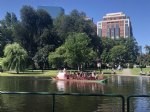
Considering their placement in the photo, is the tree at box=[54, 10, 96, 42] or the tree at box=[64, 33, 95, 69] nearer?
the tree at box=[64, 33, 95, 69]

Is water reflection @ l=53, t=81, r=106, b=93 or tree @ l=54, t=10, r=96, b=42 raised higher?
tree @ l=54, t=10, r=96, b=42

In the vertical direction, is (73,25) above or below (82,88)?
above

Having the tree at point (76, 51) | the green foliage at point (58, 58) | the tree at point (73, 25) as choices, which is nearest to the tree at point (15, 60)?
the tree at point (76, 51)

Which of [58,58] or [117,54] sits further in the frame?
[117,54]

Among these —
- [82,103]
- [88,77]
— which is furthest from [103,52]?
[82,103]

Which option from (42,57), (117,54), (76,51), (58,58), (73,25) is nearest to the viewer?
(76,51)

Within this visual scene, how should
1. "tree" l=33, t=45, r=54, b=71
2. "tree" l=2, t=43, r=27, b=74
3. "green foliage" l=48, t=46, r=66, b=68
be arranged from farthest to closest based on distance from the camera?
"tree" l=33, t=45, r=54, b=71, "green foliage" l=48, t=46, r=66, b=68, "tree" l=2, t=43, r=27, b=74

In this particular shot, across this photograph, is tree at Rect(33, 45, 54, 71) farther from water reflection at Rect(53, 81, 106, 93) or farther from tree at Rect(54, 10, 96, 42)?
water reflection at Rect(53, 81, 106, 93)

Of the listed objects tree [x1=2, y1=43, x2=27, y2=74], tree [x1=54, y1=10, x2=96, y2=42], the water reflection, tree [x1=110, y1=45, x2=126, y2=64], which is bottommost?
the water reflection

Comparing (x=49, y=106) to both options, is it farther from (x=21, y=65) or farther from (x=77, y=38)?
(x=77, y=38)

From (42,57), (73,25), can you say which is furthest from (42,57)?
(73,25)

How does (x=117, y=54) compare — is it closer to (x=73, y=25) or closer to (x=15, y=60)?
(x=73, y=25)

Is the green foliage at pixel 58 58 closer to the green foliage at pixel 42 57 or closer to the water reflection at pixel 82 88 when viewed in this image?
the green foliage at pixel 42 57

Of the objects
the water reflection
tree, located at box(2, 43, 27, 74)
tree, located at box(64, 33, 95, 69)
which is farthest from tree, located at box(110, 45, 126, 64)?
the water reflection
